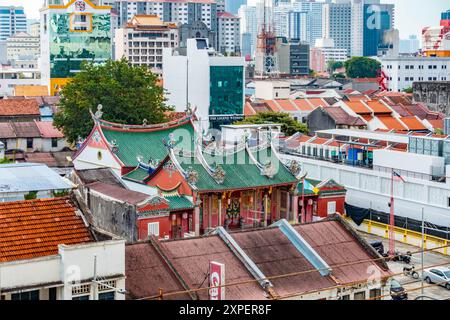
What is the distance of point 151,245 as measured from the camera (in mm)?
14750

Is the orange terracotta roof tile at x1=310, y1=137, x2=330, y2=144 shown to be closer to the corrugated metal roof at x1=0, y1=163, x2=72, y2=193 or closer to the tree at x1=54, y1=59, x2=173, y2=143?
the tree at x1=54, y1=59, x2=173, y2=143

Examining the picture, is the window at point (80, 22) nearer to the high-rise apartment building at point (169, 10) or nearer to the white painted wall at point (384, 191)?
the white painted wall at point (384, 191)

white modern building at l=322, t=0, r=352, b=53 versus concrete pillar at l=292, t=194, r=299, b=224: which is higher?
white modern building at l=322, t=0, r=352, b=53

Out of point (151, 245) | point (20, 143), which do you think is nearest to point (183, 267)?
point (151, 245)

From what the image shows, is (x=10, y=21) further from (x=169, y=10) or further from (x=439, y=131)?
(x=439, y=131)

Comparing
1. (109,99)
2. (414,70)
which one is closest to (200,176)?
(109,99)

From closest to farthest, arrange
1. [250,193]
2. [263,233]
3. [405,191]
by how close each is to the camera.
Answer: [263,233] → [250,193] → [405,191]

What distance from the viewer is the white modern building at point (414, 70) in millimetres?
70375

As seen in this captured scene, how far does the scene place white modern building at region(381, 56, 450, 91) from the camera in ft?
231

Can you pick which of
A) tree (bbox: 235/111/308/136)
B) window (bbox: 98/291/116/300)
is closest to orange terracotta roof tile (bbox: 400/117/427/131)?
tree (bbox: 235/111/308/136)

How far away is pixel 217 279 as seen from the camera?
1366 cm

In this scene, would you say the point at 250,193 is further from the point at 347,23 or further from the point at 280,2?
the point at 280,2

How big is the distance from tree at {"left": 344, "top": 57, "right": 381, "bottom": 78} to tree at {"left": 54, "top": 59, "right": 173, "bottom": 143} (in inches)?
2295
